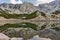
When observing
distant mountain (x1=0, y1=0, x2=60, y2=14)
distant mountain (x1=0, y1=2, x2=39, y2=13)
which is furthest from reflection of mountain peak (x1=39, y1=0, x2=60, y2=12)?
distant mountain (x1=0, y1=2, x2=39, y2=13)

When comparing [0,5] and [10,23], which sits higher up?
[0,5]

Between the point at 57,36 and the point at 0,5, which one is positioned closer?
the point at 57,36

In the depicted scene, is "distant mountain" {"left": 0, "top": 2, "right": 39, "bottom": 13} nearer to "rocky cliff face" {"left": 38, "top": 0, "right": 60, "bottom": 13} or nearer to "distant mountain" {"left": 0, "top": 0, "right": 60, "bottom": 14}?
"distant mountain" {"left": 0, "top": 0, "right": 60, "bottom": 14}

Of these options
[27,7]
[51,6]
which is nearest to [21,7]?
[27,7]

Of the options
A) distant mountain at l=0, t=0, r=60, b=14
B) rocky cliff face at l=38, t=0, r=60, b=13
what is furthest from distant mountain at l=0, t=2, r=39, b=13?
rocky cliff face at l=38, t=0, r=60, b=13

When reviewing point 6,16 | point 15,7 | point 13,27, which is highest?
point 15,7

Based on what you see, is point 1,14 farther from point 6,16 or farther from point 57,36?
point 57,36

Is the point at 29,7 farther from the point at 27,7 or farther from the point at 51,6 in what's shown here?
the point at 51,6

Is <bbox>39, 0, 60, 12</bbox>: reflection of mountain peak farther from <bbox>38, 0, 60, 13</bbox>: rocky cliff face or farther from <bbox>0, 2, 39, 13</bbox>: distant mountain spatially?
<bbox>0, 2, 39, 13</bbox>: distant mountain

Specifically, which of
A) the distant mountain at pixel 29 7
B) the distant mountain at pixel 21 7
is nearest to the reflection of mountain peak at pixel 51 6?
the distant mountain at pixel 29 7

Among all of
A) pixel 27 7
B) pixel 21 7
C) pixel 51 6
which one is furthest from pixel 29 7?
pixel 51 6

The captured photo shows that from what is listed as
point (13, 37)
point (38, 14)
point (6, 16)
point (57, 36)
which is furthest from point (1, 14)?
point (57, 36)
